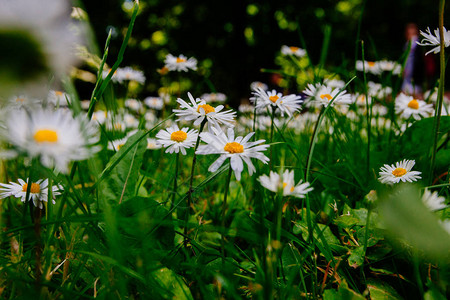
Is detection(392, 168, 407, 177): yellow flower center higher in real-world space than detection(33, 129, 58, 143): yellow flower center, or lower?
higher

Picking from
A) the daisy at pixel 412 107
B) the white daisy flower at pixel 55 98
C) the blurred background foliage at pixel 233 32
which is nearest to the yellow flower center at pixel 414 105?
the daisy at pixel 412 107

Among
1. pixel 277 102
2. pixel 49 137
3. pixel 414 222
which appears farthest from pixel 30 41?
pixel 277 102

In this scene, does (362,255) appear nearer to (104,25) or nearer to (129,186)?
(129,186)

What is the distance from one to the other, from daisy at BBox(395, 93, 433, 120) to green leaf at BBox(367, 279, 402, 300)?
0.86m

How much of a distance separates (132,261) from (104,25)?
755 cm

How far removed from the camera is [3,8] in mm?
300

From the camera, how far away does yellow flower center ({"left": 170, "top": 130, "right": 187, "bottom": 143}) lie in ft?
2.58

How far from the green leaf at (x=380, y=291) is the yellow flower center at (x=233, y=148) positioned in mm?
328

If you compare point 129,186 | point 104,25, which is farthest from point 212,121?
point 104,25

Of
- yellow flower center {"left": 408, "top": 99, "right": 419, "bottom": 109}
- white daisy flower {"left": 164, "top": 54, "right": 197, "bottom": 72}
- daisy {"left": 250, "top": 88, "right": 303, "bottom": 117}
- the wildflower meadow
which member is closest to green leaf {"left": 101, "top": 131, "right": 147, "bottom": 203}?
the wildflower meadow

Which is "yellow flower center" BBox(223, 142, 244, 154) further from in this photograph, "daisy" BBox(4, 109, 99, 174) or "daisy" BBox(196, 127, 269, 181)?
"daisy" BBox(4, 109, 99, 174)

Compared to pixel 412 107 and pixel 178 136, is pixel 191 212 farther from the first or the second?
pixel 412 107

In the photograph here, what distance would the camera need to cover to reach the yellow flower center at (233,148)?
1.98 feet

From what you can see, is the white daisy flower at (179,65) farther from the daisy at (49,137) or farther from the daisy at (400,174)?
the daisy at (49,137)
